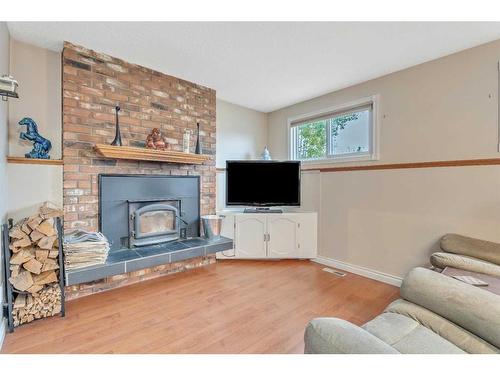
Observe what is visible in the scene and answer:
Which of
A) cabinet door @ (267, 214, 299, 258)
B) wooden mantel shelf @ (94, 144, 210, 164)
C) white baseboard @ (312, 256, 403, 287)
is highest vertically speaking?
wooden mantel shelf @ (94, 144, 210, 164)

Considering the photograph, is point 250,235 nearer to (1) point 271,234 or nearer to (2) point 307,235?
(1) point 271,234

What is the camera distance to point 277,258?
3396 millimetres

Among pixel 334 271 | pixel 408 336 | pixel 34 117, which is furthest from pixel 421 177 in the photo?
pixel 34 117

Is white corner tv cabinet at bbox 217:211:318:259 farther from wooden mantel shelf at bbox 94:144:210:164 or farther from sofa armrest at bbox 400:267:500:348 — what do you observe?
sofa armrest at bbox 400:267:500:348

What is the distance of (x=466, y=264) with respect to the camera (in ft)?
5.64

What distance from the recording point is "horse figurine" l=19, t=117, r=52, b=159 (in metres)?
2.08

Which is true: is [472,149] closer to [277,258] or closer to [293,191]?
[293,191]

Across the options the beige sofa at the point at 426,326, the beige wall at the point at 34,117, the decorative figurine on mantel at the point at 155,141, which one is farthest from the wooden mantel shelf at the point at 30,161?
the beige sofa at the point at 426,326

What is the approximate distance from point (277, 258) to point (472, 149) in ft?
7.90

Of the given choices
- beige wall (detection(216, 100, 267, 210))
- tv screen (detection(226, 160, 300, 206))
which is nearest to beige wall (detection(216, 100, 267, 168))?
beige wall (detection(216, 100, 267, 210))

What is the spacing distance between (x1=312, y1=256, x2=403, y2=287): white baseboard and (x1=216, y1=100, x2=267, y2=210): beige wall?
165cm

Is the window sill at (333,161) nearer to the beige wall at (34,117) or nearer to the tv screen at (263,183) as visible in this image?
the tv screen at (263,183)

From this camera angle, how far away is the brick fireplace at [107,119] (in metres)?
2.25
